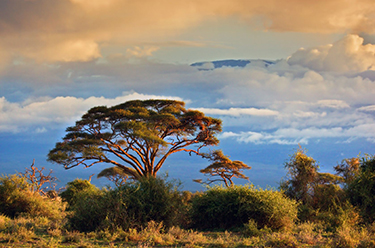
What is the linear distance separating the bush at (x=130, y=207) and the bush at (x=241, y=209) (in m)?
1.60

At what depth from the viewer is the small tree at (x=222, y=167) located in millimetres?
35250

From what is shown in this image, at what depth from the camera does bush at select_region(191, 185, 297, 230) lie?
46.0 feet

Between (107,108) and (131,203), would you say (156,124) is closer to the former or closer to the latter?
(107,108)

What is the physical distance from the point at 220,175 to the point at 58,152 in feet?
48.0

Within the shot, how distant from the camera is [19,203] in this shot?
18406 mm

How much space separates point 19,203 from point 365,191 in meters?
15.4

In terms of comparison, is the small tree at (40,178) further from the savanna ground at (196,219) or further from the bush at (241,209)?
the bush at (241,209)

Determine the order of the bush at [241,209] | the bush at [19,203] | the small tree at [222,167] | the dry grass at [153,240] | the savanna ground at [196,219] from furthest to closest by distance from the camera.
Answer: the small tree at [222,167] → the bush at [19,203] → the bush at [241,209] → the savanna ground at [196,219] → the dry grass at [153,240]

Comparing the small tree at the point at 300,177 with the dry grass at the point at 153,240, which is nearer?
the dry grass at the point at 153,240

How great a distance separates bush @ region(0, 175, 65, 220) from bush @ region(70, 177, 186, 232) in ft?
18.3

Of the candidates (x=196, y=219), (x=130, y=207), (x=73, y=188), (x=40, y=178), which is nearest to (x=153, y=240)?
(x=130, y=207)

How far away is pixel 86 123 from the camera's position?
3222 cm

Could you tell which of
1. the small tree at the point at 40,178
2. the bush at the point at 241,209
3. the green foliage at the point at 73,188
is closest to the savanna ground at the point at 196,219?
the bush at the point at 241,209

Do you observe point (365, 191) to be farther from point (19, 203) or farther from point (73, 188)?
point (73, 188)
